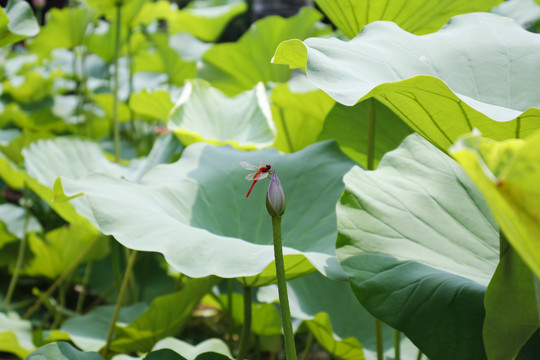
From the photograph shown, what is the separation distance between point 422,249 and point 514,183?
372 millimetres

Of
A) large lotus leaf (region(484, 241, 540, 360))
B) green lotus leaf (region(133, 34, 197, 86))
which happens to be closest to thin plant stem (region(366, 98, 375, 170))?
large lotus leaf (region(484, 241, 540, 360))

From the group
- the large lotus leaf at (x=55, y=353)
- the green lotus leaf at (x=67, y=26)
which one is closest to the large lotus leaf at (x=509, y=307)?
the large lotus leaf at (x=55, y=353)

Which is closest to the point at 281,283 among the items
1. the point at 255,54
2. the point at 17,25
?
the point at 17,25

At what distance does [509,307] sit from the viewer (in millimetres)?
536

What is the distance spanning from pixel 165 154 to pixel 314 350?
793 mm

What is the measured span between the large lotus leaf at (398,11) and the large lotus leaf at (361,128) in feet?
0.48

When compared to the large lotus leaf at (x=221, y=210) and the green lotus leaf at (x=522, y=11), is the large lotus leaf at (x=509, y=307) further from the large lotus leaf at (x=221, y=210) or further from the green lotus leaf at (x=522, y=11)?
the green lotus leaf at (x=522, y=11)

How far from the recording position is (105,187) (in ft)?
2.55

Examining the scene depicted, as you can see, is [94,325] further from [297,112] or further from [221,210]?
[297,112]

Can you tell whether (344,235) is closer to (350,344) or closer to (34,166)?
(350,344)

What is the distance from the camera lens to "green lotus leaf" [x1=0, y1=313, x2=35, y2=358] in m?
0.95

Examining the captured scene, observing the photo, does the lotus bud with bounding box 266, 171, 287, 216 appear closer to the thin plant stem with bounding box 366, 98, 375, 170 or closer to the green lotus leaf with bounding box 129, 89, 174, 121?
the thin plant stem with bounding box 366, 98, 375, 170

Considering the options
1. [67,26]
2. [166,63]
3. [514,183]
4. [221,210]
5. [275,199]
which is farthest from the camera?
[166,63]

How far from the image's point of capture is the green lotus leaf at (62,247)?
1452mm
